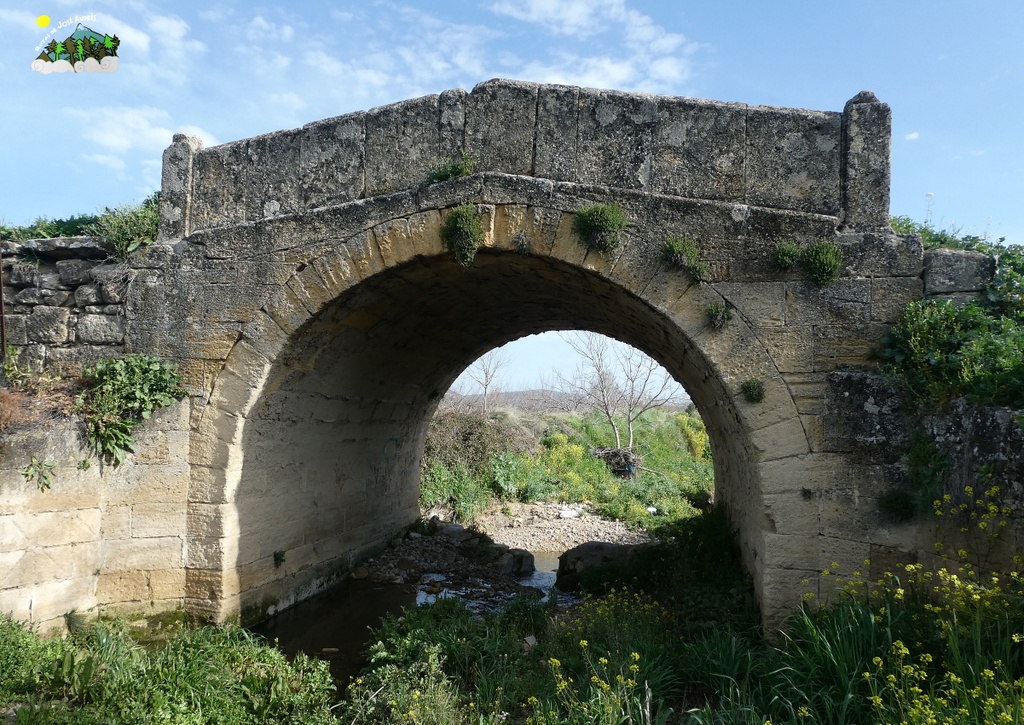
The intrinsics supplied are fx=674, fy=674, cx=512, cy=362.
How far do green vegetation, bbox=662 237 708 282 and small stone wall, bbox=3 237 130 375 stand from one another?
4510 mm

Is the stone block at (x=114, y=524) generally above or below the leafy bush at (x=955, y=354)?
below

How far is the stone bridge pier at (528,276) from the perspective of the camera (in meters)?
4.70

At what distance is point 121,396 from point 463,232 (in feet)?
10.1

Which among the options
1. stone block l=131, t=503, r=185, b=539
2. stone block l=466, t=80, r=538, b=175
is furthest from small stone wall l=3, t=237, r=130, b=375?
stone block l=466, t=80, r=538, b=175

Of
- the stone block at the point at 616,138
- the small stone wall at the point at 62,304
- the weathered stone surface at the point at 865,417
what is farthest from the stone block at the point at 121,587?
the weathered stone surface at the point at 865,417

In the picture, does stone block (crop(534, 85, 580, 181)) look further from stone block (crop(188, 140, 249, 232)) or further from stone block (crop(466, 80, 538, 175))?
stone block (crop(188, 140, 249, 232))

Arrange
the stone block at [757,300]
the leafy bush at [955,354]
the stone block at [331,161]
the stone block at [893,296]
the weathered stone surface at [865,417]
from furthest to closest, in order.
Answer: the stone block at [331,161], the stone block at [757,300], the stone block at [893,296], the weathered stone surface at [865,417], the leafy bush at [955,354]

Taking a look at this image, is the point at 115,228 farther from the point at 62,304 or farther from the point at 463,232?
the point at 463,232

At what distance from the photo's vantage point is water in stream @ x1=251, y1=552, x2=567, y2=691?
5695mm

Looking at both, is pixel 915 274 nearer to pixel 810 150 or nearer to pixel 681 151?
pixel 810 150

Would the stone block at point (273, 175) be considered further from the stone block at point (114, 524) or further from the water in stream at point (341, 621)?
the water in stream at point (341, 621)

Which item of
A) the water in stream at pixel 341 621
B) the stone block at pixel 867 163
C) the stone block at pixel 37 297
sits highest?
the stone block at pixel 867 163

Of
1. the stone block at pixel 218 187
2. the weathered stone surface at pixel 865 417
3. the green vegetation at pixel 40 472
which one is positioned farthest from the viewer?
the stone block at pixel 218 187

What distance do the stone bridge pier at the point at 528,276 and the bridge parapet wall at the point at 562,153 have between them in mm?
17
